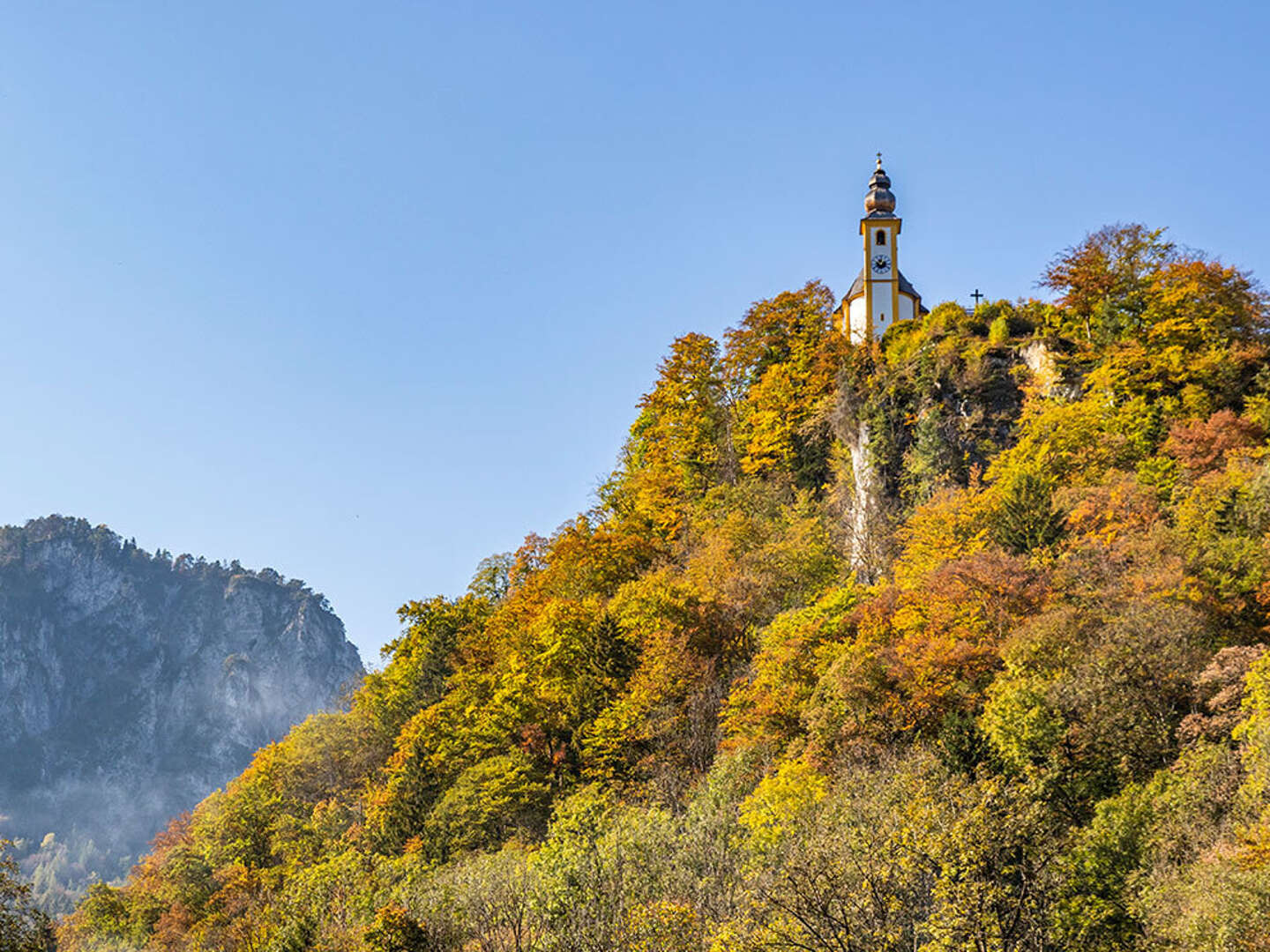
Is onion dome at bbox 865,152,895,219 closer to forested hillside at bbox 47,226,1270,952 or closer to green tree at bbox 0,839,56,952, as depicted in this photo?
forested hillside at bbox 47,226,1270,952

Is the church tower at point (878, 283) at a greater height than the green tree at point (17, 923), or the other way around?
the church tower at point (878, 283)

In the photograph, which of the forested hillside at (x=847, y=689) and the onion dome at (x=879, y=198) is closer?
the forested hillside at (x=847, y=689)

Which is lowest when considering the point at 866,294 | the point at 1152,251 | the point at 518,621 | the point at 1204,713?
the point at 1204,713

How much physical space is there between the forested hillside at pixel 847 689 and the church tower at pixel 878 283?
9.83 ft

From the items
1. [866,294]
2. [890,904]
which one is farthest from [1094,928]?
[866,294]

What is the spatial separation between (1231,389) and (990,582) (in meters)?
13.6

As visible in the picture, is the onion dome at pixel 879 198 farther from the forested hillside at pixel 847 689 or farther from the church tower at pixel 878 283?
the forested hillside at pixel 847 689

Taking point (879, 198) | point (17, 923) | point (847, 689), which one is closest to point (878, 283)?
point (879, 198)

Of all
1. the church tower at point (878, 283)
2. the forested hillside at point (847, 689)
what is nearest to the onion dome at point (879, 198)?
the church tower at point (878, 283)

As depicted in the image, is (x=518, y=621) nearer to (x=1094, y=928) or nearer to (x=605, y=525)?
(x=605, y=525)

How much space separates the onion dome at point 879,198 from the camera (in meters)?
55.9

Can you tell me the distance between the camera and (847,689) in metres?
26.5

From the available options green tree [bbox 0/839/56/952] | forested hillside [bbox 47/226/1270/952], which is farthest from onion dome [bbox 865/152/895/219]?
green tree [bbox 0/839/56/952]

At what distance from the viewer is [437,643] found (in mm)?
45375
